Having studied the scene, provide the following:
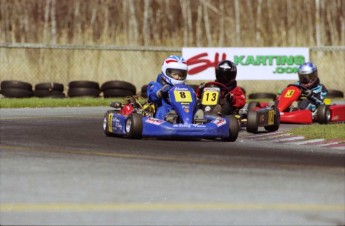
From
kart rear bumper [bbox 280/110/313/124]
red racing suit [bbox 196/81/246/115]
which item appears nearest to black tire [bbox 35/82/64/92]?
kart rear bumper [bbox 280/110/313/124]

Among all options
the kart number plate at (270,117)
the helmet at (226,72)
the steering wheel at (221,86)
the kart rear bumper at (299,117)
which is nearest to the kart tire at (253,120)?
the kart number plate at (270,117)

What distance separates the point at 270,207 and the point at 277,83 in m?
21.5

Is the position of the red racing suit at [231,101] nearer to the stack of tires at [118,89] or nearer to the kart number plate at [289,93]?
the kart number plate at [289,93]

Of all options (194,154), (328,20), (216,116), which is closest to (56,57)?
(328,20)

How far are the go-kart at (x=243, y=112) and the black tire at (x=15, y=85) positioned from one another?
11295 mm

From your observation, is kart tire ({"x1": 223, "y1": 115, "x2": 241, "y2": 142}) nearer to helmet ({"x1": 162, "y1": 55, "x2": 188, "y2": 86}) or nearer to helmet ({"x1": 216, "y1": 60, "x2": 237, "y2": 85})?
helmet ({"x1": 162, "y1": 55, "x2": 188, "y2": 86})

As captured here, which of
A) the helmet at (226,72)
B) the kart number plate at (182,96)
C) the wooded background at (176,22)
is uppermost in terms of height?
the wooded background at (176,22)

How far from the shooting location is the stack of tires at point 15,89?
81.9 feet

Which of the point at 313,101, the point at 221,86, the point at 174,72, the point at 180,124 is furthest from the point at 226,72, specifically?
the point at 313,101

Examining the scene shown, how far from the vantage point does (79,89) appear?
84.9ft

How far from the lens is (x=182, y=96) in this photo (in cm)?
1299

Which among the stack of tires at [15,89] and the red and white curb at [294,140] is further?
the stack of tires at [15,89]

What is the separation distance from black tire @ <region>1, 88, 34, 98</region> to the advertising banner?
4.58m

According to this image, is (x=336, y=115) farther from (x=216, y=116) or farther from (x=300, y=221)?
(x=300, y=221)
